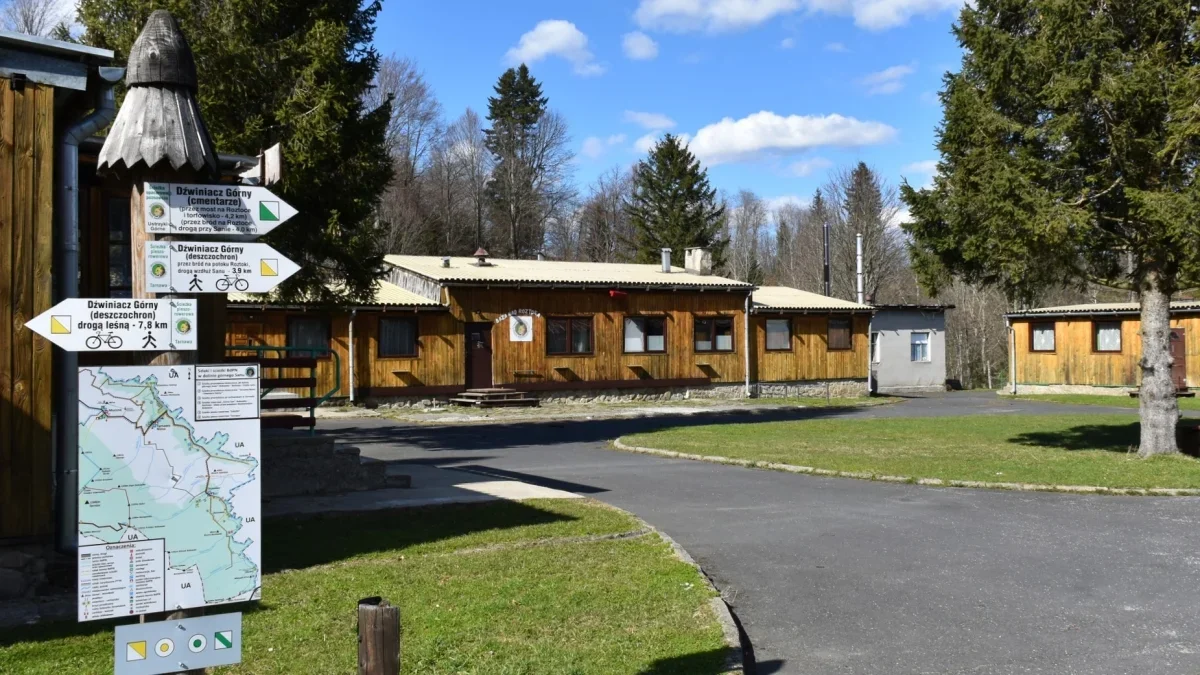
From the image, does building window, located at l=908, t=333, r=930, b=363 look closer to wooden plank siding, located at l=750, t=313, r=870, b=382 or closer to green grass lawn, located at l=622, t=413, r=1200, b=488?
wooden plank siding, located at l=750, t=313, r=870, b=382

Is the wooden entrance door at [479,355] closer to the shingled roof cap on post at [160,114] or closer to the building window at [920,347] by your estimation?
the building window at [920,347]

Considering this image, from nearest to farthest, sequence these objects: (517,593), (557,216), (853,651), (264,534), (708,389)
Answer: (853,651) → (517,593) → (264,534) → (708,389) → (557,216)

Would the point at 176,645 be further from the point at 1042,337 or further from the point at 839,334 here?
the point at 1042,337

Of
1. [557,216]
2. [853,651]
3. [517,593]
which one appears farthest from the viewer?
[557,216]

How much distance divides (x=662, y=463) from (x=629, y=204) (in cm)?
5009

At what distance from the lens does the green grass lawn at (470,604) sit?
19.5ft

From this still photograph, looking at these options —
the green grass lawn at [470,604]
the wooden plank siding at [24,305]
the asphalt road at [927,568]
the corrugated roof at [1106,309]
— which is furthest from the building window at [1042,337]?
the wooden plank siding at [24,305]

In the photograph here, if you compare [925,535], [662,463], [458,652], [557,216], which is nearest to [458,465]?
[662,463]

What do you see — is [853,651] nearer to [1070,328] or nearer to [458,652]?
[458,652]

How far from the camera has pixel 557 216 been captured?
63750 mm

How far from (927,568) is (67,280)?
743 centimetres

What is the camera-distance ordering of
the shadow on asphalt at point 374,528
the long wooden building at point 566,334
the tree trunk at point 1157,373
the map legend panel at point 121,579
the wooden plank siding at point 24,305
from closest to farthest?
1. the map legend panel at point 121,579
2. the wooden plank siding at point 24,305
3. the shadow on asphalt at point 374,528
4. the tree trunk at point 1157,373
5. the long wooden building at point 566,334

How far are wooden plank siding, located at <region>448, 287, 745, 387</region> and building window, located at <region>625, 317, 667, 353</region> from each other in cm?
18

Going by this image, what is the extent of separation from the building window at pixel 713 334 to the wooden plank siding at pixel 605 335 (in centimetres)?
17
